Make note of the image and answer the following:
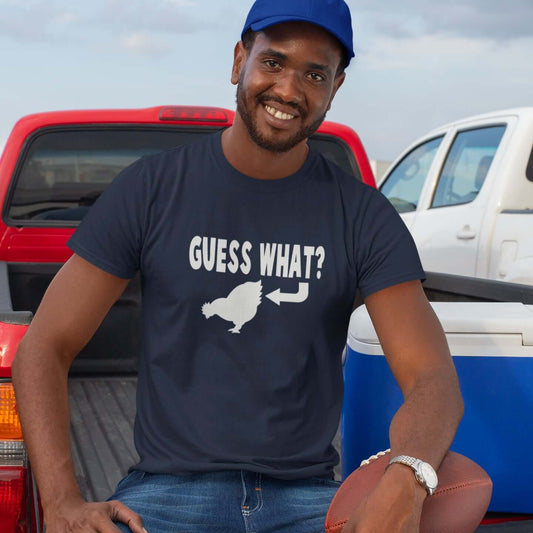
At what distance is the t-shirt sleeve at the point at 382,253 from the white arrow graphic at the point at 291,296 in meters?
0.15

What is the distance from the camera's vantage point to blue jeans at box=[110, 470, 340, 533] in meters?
2.07

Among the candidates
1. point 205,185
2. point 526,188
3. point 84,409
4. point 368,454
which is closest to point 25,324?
point 205,185

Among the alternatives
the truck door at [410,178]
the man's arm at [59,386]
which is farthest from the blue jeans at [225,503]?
the truck door at [410,178]

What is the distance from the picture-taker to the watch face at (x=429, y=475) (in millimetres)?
1923

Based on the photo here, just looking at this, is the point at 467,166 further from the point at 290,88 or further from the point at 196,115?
the point at 290,88

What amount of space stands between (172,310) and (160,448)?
33cm

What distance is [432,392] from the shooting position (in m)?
2.10

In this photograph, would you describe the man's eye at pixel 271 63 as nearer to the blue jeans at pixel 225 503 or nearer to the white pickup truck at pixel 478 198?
the blue jeans at pixel 225 503

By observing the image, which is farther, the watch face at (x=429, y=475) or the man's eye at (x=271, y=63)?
the man's eye at (x=271, y=63)

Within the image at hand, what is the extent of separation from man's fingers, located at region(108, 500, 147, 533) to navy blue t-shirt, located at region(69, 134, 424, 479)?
0.19m

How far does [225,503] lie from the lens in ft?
6.86

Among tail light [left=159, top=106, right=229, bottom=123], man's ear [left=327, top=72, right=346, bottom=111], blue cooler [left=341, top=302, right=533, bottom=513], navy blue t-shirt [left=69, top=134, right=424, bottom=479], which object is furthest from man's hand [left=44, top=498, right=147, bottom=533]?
tail light [left=159, top=106, right=229, bottom=123]

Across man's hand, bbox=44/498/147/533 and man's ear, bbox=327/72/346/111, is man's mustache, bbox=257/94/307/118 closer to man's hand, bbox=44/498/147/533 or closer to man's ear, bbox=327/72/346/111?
man's ear, bbox=327/72/346/111

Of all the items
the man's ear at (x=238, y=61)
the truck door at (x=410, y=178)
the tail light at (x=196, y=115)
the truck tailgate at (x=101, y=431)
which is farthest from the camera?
the truck door at (x=410, y=178)
